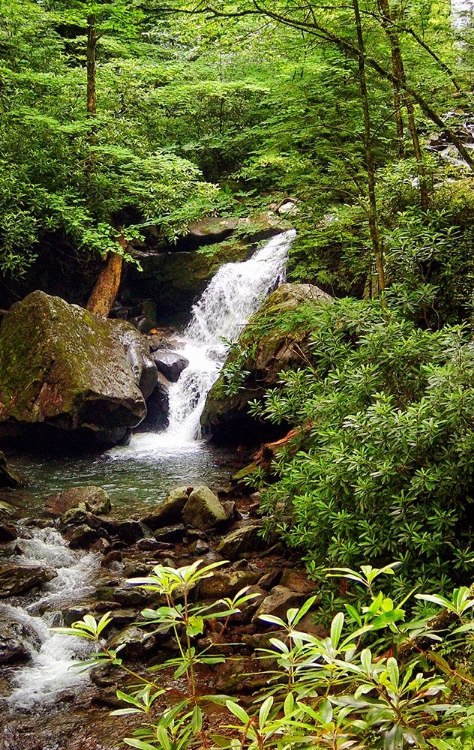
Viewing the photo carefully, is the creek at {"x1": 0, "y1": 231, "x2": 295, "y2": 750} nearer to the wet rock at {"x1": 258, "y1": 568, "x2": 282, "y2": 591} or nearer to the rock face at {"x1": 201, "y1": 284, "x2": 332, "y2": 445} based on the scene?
the rock face at {"x1": 201, "y1": 284, "x2": 332, "y2": 445}

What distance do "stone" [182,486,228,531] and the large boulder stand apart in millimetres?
3687

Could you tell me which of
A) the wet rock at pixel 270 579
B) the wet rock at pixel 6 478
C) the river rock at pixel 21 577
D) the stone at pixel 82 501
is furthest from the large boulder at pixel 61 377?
the wet rock at pixel 270 579

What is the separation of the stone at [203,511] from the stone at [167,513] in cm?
12

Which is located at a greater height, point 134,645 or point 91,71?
point 91,71

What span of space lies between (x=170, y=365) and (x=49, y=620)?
8.06m

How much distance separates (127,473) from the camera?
404 inches

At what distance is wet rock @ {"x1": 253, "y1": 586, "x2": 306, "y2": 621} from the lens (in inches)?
201

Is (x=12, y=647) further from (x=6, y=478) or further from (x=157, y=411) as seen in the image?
(x=157, y=411)

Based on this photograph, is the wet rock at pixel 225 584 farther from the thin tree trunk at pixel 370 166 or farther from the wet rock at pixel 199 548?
the thin tree trunk at pixel 370 166

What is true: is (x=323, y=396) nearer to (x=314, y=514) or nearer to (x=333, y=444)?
(x=333, y=444)

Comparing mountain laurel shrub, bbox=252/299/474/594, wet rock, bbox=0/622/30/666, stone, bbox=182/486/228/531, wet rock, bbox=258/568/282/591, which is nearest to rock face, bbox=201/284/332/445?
stone, bbox=182/486/228/531

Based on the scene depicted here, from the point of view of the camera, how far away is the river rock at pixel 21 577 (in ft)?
20.4

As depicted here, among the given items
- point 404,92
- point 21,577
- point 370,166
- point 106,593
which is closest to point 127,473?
point 21,577

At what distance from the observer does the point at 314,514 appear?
15.4ft
